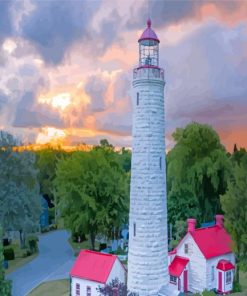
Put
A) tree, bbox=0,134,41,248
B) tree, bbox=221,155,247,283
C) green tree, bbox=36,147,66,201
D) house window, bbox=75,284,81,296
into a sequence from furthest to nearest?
green tree, bbox=36,147,66,201 < tree, bbox=0,134,41,248 < house window, bbox=75,284,81,296 < tree, bbox=221,155,247,283

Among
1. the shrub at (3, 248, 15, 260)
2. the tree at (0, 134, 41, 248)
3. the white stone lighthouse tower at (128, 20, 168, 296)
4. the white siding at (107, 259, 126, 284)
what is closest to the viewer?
the white stone lighthouse tower at (128, 20, 168, 296)

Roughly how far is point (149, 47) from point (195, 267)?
1458 cm

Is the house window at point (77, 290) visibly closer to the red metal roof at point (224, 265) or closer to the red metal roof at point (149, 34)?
the red metal roof at point (224, 265)

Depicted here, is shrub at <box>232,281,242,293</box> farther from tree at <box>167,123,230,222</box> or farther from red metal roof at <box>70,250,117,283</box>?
tree at <box>167,123,230,222</box>

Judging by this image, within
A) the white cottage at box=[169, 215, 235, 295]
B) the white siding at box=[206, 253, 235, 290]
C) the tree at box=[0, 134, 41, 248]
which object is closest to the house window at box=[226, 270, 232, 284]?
the white cottage at box=[169, 215, 235, 295]

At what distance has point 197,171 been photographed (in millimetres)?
41594

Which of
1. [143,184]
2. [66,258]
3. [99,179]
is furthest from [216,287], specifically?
[66,258]

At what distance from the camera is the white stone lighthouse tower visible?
916 inches

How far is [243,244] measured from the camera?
25.9m

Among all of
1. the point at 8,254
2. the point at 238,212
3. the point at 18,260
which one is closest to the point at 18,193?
the point at 8,254

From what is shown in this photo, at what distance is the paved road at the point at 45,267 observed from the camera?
31.0m

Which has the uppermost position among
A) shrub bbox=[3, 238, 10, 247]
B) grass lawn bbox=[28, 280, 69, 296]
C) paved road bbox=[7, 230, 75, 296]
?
shrub bbox=[3, 238, 10, 247]

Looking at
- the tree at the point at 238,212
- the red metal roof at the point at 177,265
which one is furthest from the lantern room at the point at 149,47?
the red metal roof at the point at 177,265

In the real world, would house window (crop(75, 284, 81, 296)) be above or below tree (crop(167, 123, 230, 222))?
below
